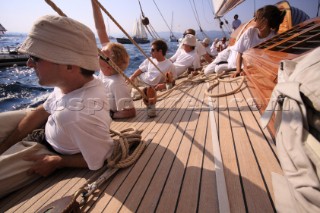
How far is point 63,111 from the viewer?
4.44 feet

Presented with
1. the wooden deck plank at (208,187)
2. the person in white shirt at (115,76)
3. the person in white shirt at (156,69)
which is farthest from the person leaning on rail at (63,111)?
the person in white shirt at (156,69)

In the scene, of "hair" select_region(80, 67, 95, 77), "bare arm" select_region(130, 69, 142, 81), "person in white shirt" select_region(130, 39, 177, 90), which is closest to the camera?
"hair" select_region(80, 67, 95, 77)

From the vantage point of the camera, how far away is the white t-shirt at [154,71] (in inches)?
184

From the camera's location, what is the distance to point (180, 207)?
1240 millimetres

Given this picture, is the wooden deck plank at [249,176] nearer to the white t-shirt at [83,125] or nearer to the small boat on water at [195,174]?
the small boat on water at [195,174]

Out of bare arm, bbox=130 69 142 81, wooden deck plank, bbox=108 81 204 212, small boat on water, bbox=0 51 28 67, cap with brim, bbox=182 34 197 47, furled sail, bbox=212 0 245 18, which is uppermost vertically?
small boat on water, bbox=0 51 28 67

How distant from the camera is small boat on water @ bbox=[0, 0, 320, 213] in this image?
1271mm

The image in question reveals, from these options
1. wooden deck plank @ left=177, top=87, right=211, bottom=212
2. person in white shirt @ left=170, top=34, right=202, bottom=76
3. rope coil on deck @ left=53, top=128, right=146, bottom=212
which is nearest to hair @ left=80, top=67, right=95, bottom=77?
rope coil on deck @ left=53, top=128, right=146, bottom=212

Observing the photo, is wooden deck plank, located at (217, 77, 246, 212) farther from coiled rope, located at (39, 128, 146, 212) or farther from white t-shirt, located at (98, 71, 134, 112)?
white t-shirt, located at (98, 71, 134, 112)

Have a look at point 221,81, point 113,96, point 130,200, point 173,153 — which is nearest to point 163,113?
point 113,96

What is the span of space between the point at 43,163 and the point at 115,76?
141cm

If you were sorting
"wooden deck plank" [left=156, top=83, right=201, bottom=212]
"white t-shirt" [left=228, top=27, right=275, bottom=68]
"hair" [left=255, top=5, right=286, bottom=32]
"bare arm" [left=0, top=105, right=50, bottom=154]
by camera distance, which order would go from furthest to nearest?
1. "white t-shirt" [left=228, top=27, right=275, bottom=68]
2. "hair" [left=255, top=5, right=286, bottom=32]
3. "bare arm" [left=0, top=105, right=50, bottom=154]
4. "wooden deck plank" [left=156, top=83, right=201, bottom=212]

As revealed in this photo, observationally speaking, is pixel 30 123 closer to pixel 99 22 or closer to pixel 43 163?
pixel 43 163

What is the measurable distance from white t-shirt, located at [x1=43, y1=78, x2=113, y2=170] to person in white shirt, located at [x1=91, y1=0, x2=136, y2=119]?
0.98 m
